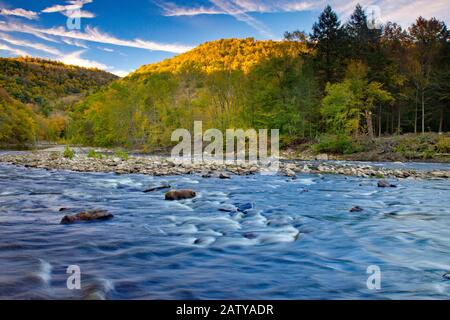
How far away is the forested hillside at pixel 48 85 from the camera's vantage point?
105 m

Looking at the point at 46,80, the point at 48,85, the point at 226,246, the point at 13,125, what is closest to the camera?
the point at 226,246

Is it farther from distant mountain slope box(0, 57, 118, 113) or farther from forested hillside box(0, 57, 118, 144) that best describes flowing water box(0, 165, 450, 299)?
distant mountain slope box(0, 57, 118, 113)

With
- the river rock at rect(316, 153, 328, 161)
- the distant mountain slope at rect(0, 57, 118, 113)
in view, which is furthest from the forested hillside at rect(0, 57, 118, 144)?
the river rock at rect(316, 153, 328, 161)

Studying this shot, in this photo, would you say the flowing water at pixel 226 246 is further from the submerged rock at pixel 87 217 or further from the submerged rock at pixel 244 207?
the submerged rock at pixel 87 217

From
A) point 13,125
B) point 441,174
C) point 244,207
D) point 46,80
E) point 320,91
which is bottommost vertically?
point 244,207

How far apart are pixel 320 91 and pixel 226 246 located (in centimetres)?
4365

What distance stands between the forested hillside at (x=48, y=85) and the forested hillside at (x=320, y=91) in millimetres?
46960

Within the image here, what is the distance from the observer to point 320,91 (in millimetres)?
47812

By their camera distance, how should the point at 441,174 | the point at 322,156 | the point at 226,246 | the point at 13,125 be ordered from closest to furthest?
the point at 226,246, the point at 441,174, the point at 322,156, the point at 13,125

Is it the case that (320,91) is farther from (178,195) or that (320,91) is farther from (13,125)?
(13,125)

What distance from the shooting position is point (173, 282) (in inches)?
195

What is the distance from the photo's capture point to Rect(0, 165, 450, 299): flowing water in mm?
4758

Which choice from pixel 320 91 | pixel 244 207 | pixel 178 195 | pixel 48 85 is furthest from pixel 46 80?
pixel 244 207
